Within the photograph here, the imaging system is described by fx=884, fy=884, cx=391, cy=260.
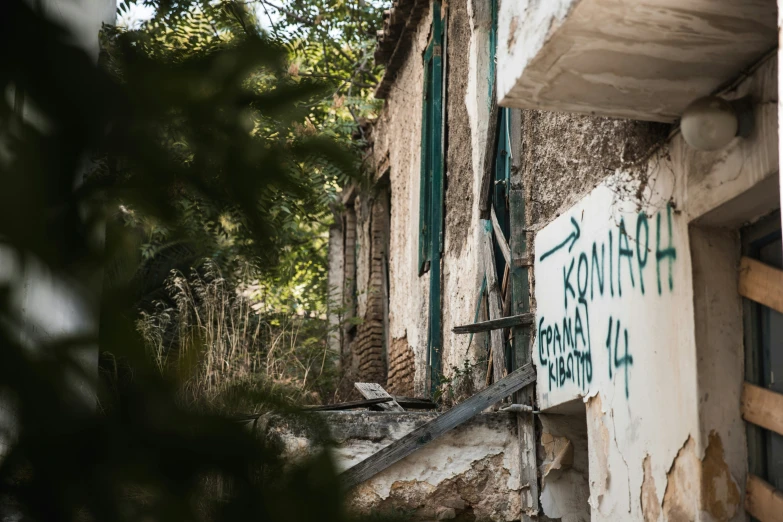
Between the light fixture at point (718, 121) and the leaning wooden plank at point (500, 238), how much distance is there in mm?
2627

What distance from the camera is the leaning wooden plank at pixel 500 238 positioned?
566cm

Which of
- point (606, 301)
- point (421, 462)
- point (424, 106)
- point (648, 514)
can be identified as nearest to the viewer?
point (648, 514)


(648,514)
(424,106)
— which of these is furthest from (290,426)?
(424,106)

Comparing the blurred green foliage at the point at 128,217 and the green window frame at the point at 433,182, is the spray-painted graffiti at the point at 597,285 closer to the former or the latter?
the green window frame at the point at 433,182

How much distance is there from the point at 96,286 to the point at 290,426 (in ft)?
0.79

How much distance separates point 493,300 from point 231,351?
238 cm

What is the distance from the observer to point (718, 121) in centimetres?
299

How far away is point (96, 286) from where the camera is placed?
2.80 ft

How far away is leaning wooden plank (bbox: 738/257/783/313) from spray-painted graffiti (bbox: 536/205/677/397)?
275mm

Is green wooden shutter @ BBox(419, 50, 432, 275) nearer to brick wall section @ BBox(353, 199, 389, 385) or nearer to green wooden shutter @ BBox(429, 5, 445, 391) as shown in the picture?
green wooden shutter @ BBox(429, 5, 445, 391)

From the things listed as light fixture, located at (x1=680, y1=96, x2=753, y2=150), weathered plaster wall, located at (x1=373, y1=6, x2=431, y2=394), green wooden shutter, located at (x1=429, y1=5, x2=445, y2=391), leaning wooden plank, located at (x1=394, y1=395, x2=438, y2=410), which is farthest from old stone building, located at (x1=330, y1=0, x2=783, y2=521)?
weathered plaster wall, located at (x1=373, y1=6, x2=431, y2=394)

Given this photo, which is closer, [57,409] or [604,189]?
[57,409]

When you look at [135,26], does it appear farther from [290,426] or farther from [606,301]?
[606,301]

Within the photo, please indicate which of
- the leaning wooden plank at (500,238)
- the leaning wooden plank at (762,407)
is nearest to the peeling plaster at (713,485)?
the leaning wooden plank at (762,407)
